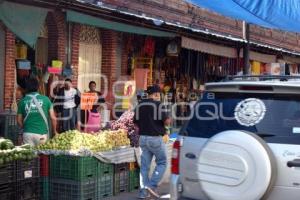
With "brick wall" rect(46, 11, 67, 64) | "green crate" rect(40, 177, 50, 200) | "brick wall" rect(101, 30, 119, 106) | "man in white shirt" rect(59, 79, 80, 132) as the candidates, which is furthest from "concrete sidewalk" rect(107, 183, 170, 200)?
"brick wall" rect(101, 30, 119, 106)

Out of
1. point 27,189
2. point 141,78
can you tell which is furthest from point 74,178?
point 141,78

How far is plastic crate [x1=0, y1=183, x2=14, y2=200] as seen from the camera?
7352mm

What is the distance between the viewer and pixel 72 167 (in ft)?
28.1

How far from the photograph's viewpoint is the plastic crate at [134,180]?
9873 millimetres

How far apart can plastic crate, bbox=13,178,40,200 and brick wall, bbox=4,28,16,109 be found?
161 inches

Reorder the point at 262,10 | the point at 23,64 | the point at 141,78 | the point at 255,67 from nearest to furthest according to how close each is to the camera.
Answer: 1. the point at 262,10
2. the point at 23,64
3. the point at 141,78
4. the point at 255,67

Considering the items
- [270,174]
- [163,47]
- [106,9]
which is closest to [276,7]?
[106,9]

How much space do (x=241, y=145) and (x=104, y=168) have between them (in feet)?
14.4

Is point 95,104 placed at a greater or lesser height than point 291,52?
lesser

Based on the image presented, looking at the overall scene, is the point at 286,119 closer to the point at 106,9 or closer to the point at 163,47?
the point at 106,9

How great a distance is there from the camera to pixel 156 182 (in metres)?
9.09

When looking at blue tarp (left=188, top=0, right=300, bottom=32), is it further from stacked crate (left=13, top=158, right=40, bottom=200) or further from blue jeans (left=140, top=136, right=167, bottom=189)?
stacked crate (left=13, top=158, right=40, bottom=200)

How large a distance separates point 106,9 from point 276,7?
3473 mm

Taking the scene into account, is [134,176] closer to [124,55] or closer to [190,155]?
[190,155]
